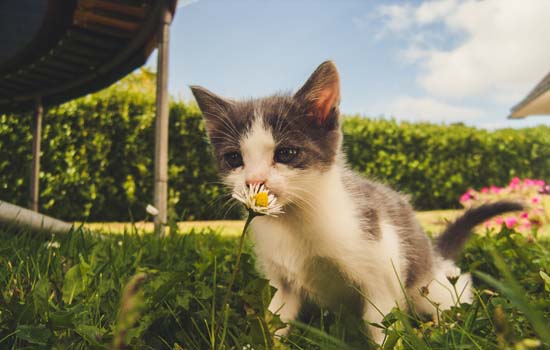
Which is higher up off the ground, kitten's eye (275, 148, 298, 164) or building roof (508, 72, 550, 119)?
building roof (508, 72, 550, 119)

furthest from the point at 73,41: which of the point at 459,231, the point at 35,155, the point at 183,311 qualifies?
the point at 459,231

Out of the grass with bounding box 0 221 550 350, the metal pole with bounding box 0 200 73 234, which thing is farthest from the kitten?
the metal pole with bounding box 0 200 73 234

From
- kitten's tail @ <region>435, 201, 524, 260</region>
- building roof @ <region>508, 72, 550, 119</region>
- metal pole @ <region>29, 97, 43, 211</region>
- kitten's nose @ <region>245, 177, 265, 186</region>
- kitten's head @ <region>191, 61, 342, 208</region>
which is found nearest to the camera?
kitten's nose @ <region>245, 177, 265, 186</region>

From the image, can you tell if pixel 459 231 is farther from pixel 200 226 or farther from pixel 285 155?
pixel 200 226

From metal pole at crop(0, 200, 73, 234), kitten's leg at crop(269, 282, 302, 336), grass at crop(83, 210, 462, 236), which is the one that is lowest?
grass at crop(83, 210, 462, 236)

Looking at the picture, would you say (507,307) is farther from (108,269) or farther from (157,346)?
(108,269)

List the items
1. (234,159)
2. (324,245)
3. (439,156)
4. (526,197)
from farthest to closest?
1. (439,156)
2. (526,197)
3. (234,159)
4. (324,245)

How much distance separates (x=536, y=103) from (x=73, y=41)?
1400cm

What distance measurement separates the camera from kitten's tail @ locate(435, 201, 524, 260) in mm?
2418

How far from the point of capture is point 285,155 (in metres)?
1.72

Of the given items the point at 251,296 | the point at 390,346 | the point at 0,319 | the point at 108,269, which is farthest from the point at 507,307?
the point at 108,269

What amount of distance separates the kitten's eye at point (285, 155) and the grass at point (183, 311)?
0.40 metres

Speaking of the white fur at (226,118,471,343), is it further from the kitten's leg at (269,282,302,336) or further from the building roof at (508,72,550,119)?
the building roof at (508,72,550,119)

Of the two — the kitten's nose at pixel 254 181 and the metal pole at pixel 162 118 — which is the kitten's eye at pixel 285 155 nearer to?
the kitten's nose at pixel 254 181
